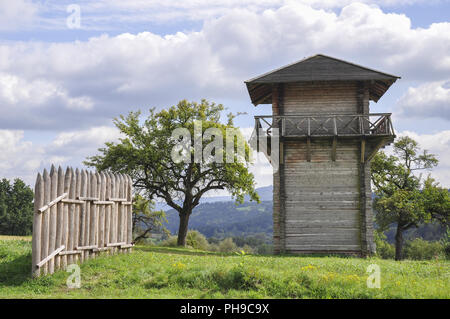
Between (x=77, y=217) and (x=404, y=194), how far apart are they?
2978 centimetres

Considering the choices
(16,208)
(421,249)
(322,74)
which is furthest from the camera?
(421,249)

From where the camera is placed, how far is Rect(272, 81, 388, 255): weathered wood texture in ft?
73.4

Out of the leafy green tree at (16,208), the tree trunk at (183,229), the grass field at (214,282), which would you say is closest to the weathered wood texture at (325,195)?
the grass field at (214,282)

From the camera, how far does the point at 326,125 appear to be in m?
23.0

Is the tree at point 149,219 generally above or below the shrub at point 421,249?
above

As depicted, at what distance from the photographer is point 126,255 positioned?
16547mm

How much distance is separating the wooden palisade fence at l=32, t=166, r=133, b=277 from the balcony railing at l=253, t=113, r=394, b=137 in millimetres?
8891

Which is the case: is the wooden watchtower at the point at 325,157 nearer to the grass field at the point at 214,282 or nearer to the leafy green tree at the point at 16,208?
the grass field at the point at 214,282

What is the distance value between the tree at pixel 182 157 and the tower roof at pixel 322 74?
9317 mm

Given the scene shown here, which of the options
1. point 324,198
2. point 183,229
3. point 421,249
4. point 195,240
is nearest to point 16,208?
point 195,240

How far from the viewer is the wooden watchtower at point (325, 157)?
2236cm

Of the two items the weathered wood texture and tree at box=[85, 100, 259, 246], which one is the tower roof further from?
tree at box=[85, 100, 259, 246]

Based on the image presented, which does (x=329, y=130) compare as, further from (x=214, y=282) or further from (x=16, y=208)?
(x=16, y=208)
